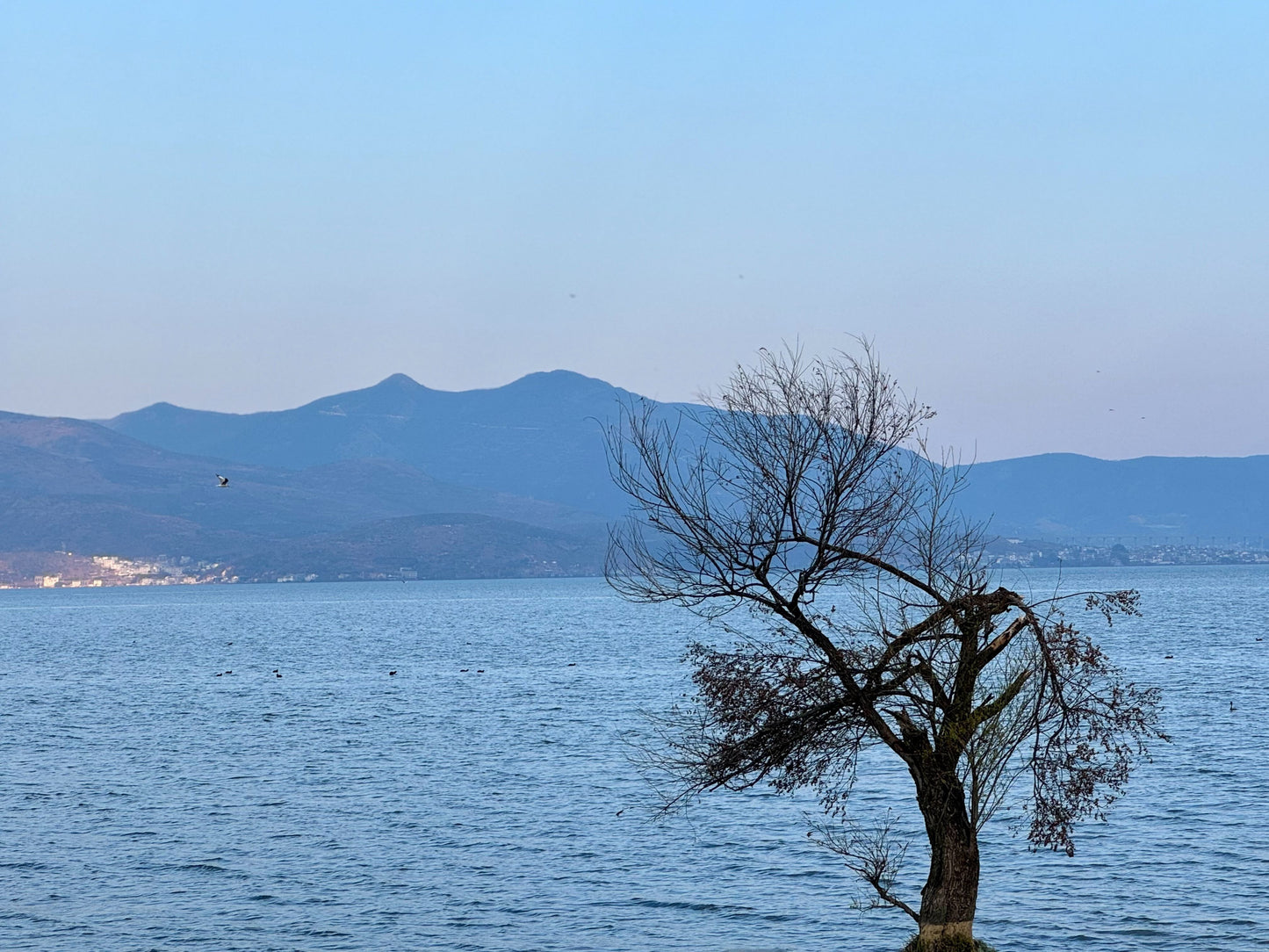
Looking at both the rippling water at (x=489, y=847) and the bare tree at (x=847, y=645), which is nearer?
the bare tree at (x=847, y=645)

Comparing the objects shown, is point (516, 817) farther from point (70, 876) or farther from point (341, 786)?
point (70, 876)

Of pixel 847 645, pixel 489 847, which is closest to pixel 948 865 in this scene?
pixel 847 645

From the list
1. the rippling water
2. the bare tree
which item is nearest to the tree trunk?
the bare tree

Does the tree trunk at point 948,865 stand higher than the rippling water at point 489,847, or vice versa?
the tree trunk at point 948,865

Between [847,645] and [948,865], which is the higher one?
[847,645]

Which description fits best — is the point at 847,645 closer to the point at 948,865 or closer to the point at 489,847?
the point at 948,865

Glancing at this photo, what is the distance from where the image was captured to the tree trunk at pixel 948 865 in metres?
24.9

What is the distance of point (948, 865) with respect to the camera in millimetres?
25141

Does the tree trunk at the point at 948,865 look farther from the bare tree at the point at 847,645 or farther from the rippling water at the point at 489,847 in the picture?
the rippling water at the point at 489,847

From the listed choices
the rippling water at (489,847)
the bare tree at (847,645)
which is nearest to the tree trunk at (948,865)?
the bare tree at (847,645)

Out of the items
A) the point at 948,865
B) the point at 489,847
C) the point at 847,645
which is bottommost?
the point at 489,847

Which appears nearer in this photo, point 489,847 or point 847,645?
point 847,645

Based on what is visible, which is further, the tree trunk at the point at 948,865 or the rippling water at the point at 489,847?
the rippling water at the point at 489,847

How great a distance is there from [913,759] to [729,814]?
85.9ft
